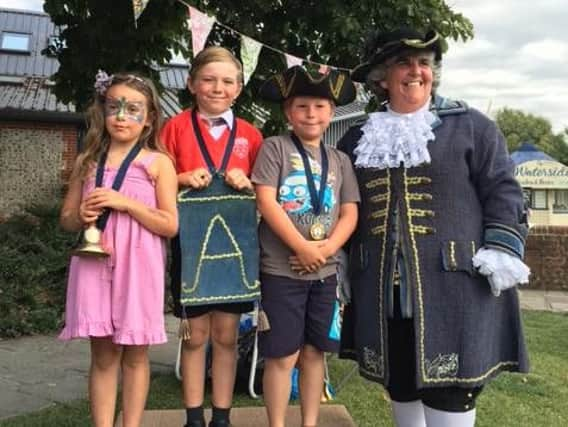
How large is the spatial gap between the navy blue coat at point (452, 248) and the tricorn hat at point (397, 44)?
252 mm

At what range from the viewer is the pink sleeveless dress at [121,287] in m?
2.83

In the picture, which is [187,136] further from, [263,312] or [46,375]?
[46,375]

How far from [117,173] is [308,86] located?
2.97ft

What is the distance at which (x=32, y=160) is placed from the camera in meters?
13.6

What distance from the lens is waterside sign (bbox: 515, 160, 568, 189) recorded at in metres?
22.2

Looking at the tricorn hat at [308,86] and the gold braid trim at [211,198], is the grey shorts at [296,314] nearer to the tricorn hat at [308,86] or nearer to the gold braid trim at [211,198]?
the gold braid trim at [211,198]


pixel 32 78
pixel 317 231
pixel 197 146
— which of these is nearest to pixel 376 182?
pixel 317 231

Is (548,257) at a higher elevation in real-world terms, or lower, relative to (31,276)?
higher

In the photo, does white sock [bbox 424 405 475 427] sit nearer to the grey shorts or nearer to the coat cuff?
the grey shorts

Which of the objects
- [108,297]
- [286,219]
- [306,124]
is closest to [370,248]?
[286,219]

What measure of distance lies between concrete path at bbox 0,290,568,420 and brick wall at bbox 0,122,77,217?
Result: 244 inches

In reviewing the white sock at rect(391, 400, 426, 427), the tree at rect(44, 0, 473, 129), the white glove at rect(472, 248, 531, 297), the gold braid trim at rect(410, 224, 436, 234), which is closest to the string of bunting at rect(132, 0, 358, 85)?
the tree at rect(44, 0, 473, 129)

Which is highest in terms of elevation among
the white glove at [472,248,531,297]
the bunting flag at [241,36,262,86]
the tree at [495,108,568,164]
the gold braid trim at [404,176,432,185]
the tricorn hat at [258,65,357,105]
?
the tree at [495,108,568,164]

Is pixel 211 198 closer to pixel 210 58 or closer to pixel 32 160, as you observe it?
pixel 210 58
